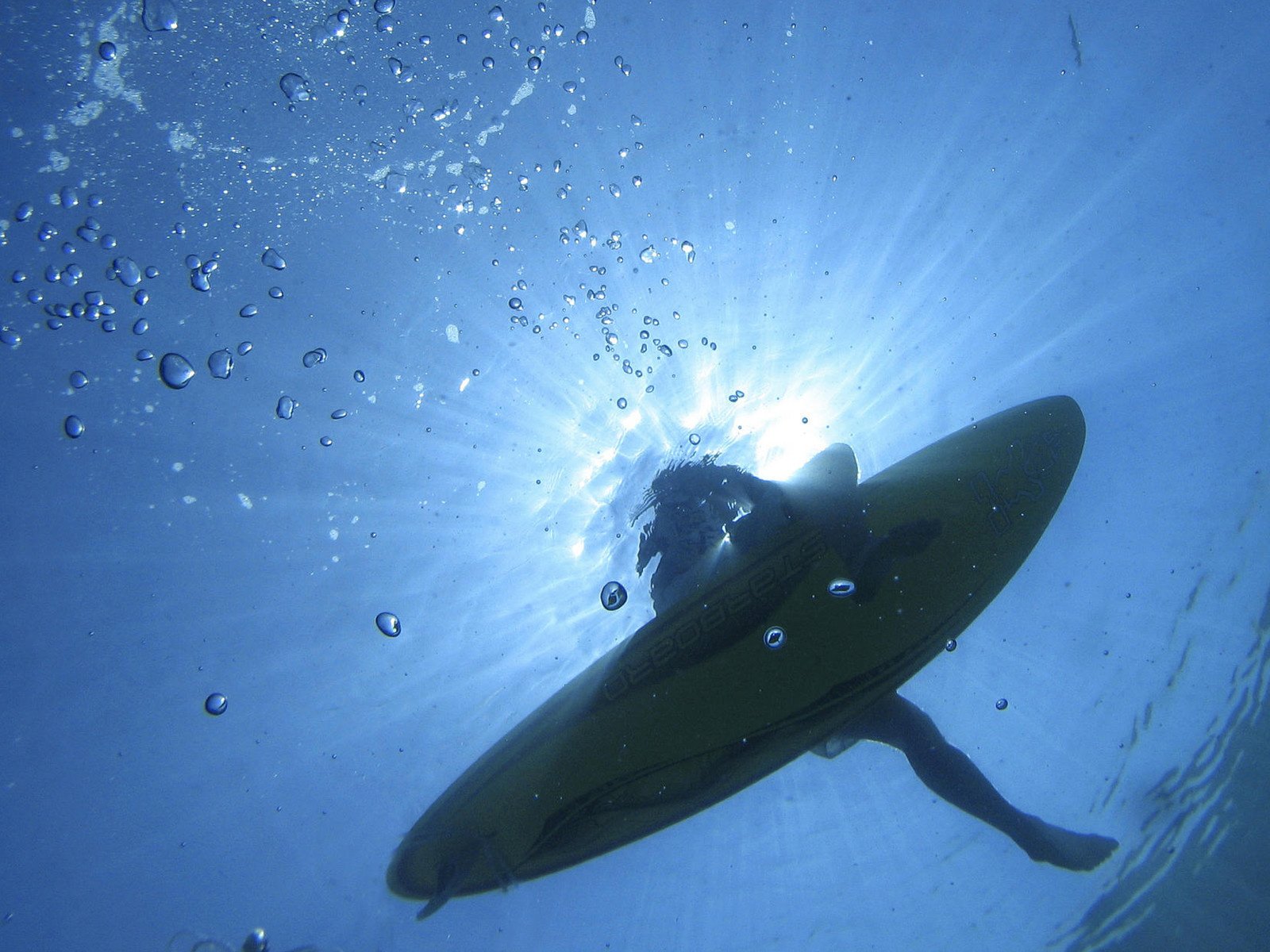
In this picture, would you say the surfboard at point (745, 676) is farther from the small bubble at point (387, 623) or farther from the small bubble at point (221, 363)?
the small bubble at point (221, 363)

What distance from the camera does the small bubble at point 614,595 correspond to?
5.45 m

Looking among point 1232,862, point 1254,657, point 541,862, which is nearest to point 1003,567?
point 541,862

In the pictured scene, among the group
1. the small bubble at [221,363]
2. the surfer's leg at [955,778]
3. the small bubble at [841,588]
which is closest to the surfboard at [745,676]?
the small bubble at [841,588]

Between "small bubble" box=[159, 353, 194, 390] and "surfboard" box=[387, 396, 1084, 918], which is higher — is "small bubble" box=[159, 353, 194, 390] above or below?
above

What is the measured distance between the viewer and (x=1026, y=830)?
495cm

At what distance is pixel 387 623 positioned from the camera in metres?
5.54

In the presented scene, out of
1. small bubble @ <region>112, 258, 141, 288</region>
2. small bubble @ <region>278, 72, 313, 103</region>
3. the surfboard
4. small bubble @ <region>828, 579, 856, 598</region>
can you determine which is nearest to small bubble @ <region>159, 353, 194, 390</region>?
small bubble @ <region>112, 258, 141, 288</region>

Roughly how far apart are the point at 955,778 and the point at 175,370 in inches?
281

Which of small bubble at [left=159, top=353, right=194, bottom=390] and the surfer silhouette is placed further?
the surfer silhouette

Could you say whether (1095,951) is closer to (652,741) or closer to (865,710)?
(865,710)

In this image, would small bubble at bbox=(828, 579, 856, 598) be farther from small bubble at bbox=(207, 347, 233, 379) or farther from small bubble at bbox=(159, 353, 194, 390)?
small bubble at bbox=(159, 353, 194, 390)

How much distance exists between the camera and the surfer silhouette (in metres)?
4.68

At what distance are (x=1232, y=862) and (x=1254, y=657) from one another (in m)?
8.15

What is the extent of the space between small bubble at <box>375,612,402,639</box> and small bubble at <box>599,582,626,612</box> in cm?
209
